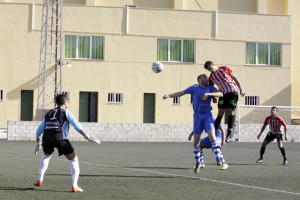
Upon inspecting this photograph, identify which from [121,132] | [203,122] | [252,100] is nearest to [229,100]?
[203,122]

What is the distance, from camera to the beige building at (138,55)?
40.2 meters

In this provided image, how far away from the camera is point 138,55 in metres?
41.8

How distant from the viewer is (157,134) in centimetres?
3278

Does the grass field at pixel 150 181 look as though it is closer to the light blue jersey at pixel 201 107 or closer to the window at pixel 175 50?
the light blue jersey at pixel 201 107

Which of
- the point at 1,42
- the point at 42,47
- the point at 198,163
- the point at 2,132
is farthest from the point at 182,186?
the point at 1,42

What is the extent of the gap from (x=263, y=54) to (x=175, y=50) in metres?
6.49

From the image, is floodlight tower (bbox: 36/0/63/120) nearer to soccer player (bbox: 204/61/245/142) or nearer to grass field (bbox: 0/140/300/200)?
grass field (bbox: 0/140/300/200)

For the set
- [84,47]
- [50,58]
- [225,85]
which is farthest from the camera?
[84,47]

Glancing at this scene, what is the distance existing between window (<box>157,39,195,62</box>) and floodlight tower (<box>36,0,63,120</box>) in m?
6.96

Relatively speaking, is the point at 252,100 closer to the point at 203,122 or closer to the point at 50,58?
the point at 50,58

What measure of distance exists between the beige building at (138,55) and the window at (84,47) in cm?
7

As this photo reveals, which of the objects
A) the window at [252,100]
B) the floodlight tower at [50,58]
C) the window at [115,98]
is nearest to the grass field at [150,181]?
the floodlight tower at [50,58]

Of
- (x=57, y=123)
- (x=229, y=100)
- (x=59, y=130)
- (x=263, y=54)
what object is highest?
(x=263, y=54)

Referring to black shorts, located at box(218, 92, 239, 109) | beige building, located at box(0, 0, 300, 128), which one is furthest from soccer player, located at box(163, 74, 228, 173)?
beige building, located at box(0, 0, 300, 128)
